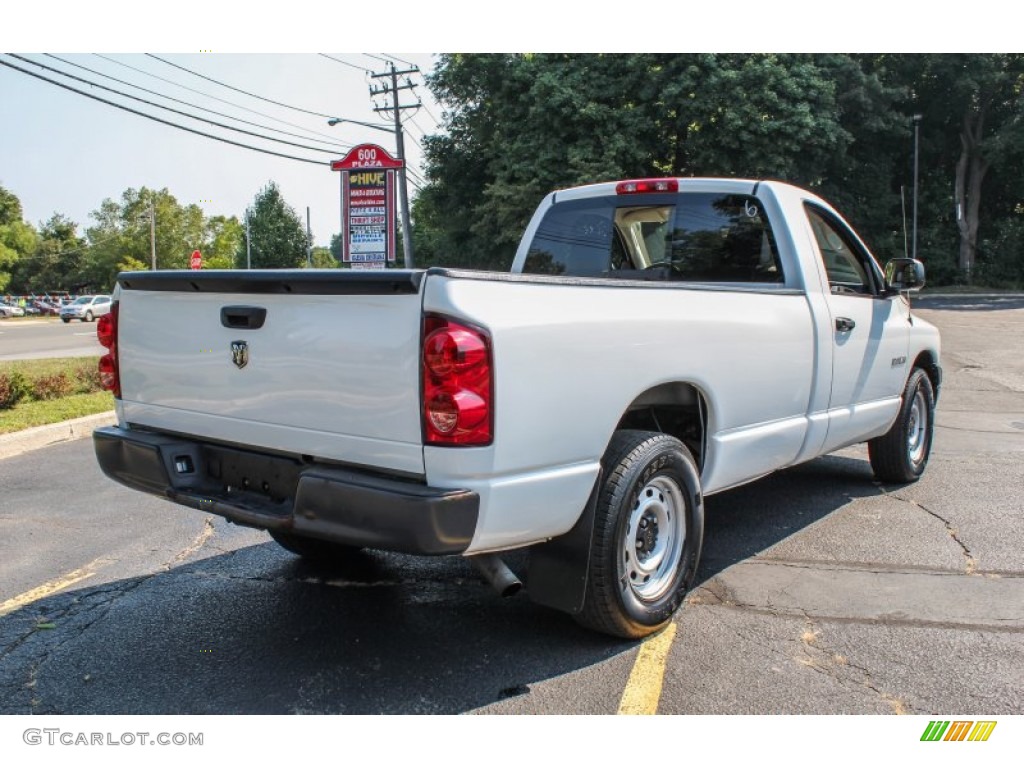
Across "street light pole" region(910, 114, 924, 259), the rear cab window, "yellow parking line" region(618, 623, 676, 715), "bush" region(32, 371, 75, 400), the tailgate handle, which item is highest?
"street light pole" region(910, 114, 924, 259)

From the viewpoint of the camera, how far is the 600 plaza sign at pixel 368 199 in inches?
647

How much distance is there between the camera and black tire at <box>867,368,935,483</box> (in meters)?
5.89

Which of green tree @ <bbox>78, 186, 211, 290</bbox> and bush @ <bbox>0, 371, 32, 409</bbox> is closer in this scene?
bush @ <bbox>0, 371, 32, 409</bbox>

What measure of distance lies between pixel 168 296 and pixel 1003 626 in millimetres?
3799

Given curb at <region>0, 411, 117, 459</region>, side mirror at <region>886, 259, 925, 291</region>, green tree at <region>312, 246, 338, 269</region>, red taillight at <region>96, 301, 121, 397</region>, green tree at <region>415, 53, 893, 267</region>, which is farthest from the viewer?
green tree at <region>312, 246, 338, 269</region>

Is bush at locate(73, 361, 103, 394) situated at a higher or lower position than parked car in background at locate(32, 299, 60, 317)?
lower

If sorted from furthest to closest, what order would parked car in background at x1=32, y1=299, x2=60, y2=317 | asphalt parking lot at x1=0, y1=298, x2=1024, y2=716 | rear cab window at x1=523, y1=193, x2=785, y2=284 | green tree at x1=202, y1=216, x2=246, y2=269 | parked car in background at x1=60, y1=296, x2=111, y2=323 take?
green tree at x1=202, y1=216, x2=246, y2=269 < parked car in background at x1=32, y1=299, x2=60, y2=317 < parked car in background at x1=60, y1=296, x2=111, y2=323 < rear cab window at x1=523, y1=193, x2=785, y2=284 < asphalt parking lot at x1=0, y1=298, x2=1024, y2=716

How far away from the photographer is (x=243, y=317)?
10.4ft

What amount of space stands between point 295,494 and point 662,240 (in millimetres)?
2818

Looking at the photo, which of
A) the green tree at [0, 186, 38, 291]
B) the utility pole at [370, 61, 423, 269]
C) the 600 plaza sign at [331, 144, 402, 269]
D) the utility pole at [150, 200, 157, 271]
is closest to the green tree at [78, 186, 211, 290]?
the utility pole at [150, 200, 157, 271]

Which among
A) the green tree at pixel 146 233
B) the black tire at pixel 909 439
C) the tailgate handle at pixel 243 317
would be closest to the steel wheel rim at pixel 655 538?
the tailgate handle at pixel 243 317

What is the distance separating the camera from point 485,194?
30.9 metres

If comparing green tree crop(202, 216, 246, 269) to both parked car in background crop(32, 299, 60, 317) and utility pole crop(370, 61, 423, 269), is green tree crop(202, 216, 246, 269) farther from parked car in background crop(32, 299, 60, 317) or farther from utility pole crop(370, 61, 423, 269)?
utility pole crop(370, 61, 423, 269)
